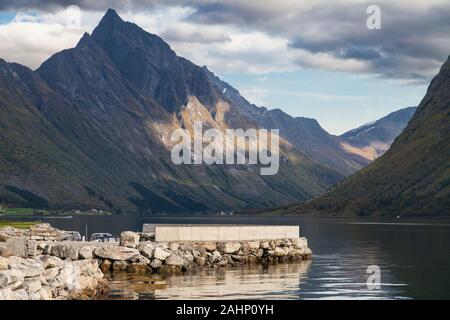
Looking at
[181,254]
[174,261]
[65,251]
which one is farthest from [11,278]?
[181,254]

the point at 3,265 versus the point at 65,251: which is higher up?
the point at 65,251

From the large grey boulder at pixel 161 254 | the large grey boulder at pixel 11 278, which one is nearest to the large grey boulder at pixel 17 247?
the large grey boulder at pixel 161 254

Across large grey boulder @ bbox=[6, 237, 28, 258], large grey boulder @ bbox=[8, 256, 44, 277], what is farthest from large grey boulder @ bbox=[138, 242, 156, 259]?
large grey boulder @ bbox=[8, 256, 44, 277]

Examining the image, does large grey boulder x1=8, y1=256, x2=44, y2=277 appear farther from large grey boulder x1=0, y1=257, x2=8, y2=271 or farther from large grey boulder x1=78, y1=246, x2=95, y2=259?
large grey boulder x1=78, y1=246, x2=95, y2=259

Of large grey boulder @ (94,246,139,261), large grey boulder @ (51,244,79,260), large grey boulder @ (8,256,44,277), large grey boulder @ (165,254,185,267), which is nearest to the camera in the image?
large grey boulder @ (8,256,44,277)

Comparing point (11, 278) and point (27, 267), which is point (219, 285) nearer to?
point (27, 267)

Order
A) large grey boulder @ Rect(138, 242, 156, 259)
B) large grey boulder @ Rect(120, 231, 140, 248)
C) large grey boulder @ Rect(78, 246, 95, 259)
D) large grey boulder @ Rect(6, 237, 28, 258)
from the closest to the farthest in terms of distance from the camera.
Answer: large grey boulder @ Rect(78, 246, 95, 259) < large grey boulder @ Rect(6, 237, 28, 258) < large grey boulder @ Rect(138, 242, 156, 259) < large grey boulder @ Rect(120, 231, 140, 248)
